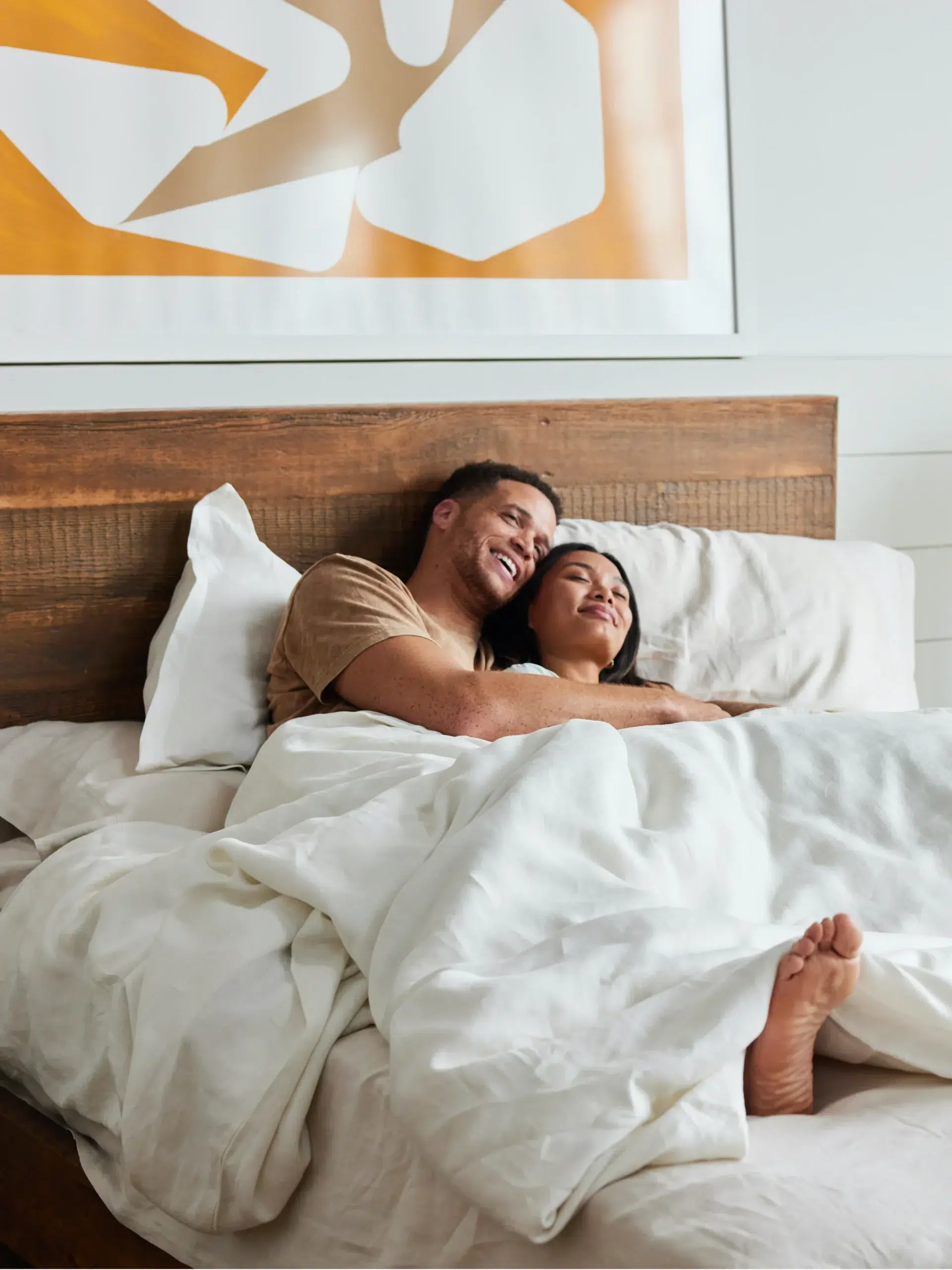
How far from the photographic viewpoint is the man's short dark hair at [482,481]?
209 cm

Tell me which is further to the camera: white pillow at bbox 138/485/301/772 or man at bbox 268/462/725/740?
white pillow at bbox 138/485/301/772

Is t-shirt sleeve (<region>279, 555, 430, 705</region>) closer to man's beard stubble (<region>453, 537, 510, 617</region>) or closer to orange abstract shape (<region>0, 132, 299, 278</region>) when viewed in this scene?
man's beard stubble (<region>453, 537, 510, 617</region>)

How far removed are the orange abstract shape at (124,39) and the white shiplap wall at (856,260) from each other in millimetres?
729

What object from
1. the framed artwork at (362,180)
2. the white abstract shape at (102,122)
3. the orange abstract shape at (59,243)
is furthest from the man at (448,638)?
the white abstract shape at (102,122)

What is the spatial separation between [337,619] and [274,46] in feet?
3.36

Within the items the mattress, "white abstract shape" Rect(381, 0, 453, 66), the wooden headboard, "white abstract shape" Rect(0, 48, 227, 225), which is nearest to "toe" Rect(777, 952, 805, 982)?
the mattress

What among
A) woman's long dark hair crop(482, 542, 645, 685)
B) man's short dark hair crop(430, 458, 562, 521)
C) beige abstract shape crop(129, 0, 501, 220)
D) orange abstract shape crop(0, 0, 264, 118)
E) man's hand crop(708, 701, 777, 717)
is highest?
orange abstract shape crop(0, 0, 264, 118)

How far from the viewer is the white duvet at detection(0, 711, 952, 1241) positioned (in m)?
0.90

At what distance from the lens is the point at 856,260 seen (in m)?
2.65

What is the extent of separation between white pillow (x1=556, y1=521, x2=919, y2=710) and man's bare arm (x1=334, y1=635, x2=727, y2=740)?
1.26 feet

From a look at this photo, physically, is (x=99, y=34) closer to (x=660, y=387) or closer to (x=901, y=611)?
(x=660, y=387)

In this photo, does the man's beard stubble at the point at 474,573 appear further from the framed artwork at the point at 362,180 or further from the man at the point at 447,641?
the framed artwork at the point at 362,180

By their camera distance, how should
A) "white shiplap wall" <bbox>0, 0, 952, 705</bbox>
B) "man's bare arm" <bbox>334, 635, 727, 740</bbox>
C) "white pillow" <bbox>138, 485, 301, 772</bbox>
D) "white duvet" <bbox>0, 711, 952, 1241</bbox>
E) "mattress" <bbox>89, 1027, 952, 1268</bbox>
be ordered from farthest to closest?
"white shiplap wall" <bbox>0, 0, 952, 705</bbox> → "white pillow" <bbox>138, 485, 301, 772</bbox> → "man's bare arm" <bbox>334, 635, 727, 740</bbox> → "white duvet" <bbox>0, 711, 952, 1241</bbox> → "mattress" <bbox>89, 1027, 952, 1268</bbox>

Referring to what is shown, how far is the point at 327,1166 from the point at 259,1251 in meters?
0.12
